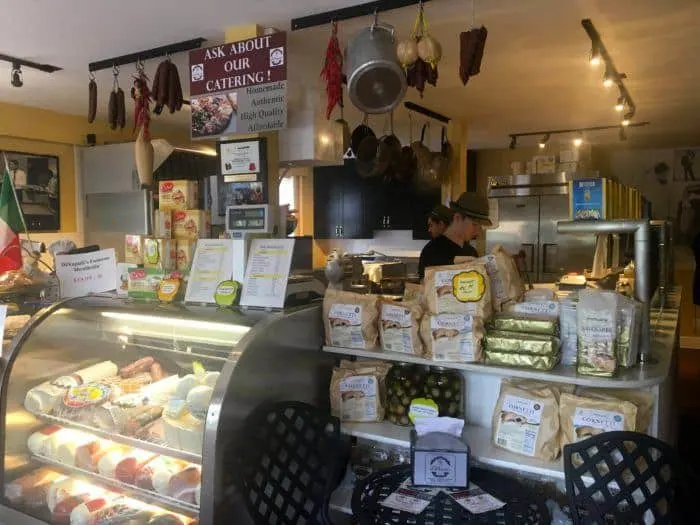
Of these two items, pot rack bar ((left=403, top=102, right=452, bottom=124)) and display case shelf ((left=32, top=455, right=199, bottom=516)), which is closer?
display case shelf ((left=32, top=455, right=199, bottom=516))

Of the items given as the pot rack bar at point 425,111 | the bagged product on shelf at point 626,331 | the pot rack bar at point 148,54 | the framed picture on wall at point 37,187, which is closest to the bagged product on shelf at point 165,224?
the pot rack bar at point 148,54

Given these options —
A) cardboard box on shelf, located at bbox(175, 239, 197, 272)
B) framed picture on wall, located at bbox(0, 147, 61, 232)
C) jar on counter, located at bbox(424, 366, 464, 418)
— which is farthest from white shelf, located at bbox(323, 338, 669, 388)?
framed picture on wall, located at bbox(0, 147, 61, 232)

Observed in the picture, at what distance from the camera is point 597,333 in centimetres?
190

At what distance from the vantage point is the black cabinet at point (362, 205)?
7.22 metres

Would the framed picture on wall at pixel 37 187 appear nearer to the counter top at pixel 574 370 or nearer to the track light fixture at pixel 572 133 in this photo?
the counter top at pixel 574 370

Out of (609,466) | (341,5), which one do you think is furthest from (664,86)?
(609,466)

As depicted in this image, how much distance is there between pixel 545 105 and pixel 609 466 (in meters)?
4.06

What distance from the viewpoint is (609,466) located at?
1.78 m

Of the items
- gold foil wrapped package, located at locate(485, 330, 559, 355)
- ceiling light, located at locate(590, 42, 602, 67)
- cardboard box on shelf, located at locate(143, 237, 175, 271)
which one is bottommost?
gold foil wrapped package, located at locate(485, 330, 559, 355)

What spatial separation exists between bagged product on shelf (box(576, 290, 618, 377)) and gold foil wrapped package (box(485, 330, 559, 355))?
0.30 ft

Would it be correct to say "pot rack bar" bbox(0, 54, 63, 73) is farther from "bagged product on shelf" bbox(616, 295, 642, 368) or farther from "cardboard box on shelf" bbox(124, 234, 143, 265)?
"bagged product on shelf" bbox(616, 295, 642, 368)

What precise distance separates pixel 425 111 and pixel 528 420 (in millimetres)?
3813

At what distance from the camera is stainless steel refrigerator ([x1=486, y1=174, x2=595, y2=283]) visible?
21.6 ft

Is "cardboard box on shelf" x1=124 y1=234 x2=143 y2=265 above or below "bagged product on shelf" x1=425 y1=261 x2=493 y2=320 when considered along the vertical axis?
above
